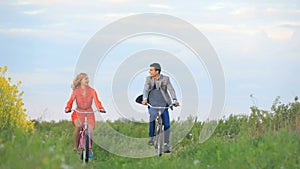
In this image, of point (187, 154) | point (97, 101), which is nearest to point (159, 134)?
point (187, 154)

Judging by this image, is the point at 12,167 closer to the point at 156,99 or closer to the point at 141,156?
the point at 156,99

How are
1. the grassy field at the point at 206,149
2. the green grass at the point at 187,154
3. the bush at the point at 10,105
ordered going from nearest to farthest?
the green grass at the point at 187,154 < the grassy field at the point at 206,149 < the bush at the point at 10,105

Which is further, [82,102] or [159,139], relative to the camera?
[159,139]

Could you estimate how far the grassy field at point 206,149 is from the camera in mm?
8430

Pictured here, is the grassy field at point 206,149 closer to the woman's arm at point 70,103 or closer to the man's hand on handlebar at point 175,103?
the man's hand on handlebar at point 175,103

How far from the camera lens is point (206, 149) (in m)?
13.0

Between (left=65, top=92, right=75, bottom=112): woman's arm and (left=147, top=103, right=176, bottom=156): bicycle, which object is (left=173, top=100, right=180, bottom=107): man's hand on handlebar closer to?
(left=147, top=103, right=176, bottom=156): bicycle

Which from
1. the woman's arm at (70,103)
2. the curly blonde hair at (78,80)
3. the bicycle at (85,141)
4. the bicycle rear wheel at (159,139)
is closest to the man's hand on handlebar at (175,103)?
the bicycle rear wheel at (159,139)

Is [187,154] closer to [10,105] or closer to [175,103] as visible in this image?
[175,103]

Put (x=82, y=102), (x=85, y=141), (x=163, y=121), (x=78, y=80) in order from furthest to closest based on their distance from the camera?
(x=163, y=121) < (x=78, y=80) < (x=82, y=102) < (x=85, y=141)

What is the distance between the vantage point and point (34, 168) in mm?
7496

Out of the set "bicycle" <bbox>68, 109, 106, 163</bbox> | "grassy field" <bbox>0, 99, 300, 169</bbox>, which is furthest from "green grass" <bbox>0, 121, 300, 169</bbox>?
"bicycle" <bbox>68, 109, 106, 163</bbox>

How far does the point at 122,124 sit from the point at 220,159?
912 centimetres

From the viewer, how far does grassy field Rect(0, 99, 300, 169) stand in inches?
332
